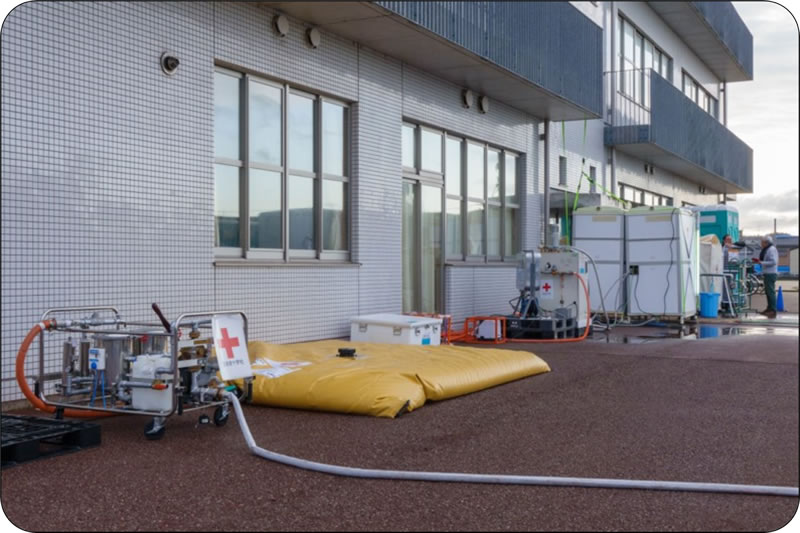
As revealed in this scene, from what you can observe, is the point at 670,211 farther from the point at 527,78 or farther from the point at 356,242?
the point at 356,242

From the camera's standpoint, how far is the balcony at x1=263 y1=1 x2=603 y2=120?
32.7 feet

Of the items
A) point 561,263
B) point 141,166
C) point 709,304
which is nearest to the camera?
point 141,166

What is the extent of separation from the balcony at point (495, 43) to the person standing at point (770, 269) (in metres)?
4.60

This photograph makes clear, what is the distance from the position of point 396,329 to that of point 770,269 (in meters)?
10.3

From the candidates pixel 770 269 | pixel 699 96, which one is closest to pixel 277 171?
pixel 770 269

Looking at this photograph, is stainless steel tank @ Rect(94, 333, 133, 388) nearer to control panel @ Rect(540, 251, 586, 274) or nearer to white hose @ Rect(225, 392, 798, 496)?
white hose @ Rect(225, 392, 798, 496)

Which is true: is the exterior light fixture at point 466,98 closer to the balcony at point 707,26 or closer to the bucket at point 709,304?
the bucket at point 709,304

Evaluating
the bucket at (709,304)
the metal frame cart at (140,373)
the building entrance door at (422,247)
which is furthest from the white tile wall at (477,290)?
the metal frame cart at (140,373)

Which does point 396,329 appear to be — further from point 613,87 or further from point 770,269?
point 613,87

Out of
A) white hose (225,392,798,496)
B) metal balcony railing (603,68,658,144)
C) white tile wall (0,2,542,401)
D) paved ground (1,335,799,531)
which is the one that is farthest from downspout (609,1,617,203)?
white hose (225,392,798,496)

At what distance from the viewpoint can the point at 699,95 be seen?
2872 centimetres

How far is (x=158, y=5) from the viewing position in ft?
26.4

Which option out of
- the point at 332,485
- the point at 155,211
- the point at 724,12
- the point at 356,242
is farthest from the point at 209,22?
the point at 724,12

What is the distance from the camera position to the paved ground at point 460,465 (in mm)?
3826
